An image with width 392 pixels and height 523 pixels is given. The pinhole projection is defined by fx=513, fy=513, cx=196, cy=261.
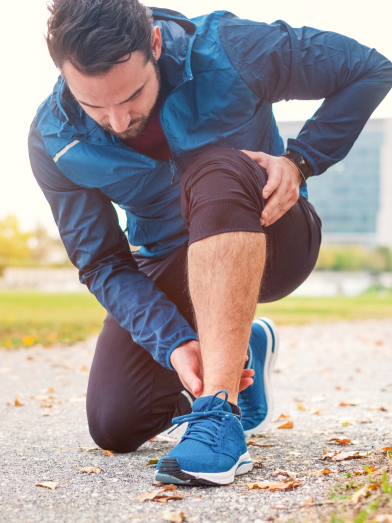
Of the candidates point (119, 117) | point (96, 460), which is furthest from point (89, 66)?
point (96, 460)

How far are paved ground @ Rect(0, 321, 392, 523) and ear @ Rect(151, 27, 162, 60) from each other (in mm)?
1282

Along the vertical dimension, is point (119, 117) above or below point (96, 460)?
above

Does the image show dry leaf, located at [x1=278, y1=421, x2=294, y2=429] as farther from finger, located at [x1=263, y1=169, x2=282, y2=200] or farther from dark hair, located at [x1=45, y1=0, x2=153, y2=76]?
dark hair, located at [x1=45, y1=0, x2=153, y2=76]

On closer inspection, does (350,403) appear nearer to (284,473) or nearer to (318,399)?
(318,399)

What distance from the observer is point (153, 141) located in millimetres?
1776

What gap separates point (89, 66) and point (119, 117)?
17 centimetres

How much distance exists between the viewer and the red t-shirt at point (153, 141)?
173 cm

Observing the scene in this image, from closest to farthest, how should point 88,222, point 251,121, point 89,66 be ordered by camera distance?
point 89,66 < point 251,121 < point 88,222

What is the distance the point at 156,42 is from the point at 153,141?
12.5 inches

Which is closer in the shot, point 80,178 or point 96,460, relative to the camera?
point 96,460

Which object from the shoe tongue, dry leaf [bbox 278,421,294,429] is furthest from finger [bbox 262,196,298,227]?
dry leaf [bbox 278,421,294,429]

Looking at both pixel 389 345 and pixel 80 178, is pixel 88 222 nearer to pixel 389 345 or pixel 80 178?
pixel 80 178

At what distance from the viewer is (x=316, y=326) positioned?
8.02 meters

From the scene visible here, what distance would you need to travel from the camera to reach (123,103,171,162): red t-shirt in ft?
5.68
